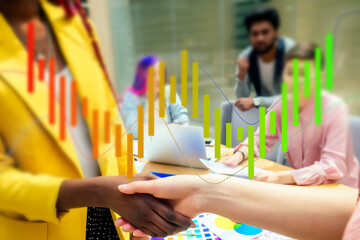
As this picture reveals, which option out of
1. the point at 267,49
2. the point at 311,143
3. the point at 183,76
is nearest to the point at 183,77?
the point at 183,76

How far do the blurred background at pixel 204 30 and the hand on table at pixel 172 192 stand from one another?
132mm

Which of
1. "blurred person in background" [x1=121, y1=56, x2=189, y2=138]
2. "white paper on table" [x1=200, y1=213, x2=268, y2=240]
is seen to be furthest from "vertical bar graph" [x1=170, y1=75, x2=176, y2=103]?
"white paper on table" [x1=200, y1=213, x2=268, y2=240]

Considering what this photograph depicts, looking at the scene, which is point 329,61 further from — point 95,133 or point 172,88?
point 95,133

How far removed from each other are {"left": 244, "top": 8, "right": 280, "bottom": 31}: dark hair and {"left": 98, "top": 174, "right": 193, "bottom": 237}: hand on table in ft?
0.82

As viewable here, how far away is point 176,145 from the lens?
0.44 meters

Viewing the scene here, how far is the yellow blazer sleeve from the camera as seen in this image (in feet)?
1.03

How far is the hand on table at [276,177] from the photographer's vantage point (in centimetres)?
45

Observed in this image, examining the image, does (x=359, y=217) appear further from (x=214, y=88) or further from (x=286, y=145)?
(x=214, y=88)

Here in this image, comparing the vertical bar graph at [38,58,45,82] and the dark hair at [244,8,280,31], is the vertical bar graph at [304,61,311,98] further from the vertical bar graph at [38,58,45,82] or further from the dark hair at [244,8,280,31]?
the vertical bar graph at [38,58,45,82]

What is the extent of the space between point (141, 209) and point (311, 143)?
264 millimetres

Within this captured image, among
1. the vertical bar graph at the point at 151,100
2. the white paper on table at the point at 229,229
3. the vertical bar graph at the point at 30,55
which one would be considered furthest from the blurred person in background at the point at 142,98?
the white paper on table at the point at 229,229

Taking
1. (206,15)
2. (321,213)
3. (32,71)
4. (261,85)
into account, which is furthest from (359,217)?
(32,71)

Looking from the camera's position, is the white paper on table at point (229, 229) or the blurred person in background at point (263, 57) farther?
the white paper on table at point (229, 229)

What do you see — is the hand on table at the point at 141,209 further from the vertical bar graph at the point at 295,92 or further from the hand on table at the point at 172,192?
the vertical bar graph at the point at 295,92
